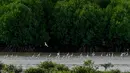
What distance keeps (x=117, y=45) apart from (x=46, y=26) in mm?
9945

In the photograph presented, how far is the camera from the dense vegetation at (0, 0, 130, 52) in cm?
6781

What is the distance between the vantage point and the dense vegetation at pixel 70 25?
222ft

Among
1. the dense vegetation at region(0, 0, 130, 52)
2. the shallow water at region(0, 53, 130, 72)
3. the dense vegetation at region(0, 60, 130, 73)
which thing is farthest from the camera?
the dense vegetation at region(0, 0, 130, 52)

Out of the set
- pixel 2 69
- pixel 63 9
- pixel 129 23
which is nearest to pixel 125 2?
pixel 129 23

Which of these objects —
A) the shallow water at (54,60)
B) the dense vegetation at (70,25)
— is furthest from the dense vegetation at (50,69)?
the dense vegetation at (70,25)

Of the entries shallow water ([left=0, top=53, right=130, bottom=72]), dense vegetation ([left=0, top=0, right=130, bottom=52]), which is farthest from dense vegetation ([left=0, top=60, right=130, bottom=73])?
dense vegetation ([left=0, top=0, right=130, bottom=52])

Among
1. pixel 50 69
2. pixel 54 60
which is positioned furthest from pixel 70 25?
pixel 50 69

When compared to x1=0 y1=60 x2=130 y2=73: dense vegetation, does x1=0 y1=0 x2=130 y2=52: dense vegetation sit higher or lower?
lower

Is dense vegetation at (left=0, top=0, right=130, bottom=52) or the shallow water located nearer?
the shallow water

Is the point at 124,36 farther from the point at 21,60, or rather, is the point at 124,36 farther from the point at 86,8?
the point at 21,60

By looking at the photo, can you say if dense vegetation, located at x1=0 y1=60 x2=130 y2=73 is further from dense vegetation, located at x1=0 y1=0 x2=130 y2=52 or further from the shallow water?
dense vegetation, located at x1=0 y1=0 x2=130 y2=52

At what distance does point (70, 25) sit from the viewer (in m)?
69.2

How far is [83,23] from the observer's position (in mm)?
68000

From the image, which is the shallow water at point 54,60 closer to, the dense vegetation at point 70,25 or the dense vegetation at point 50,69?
the dense vegetation at point 70,25
